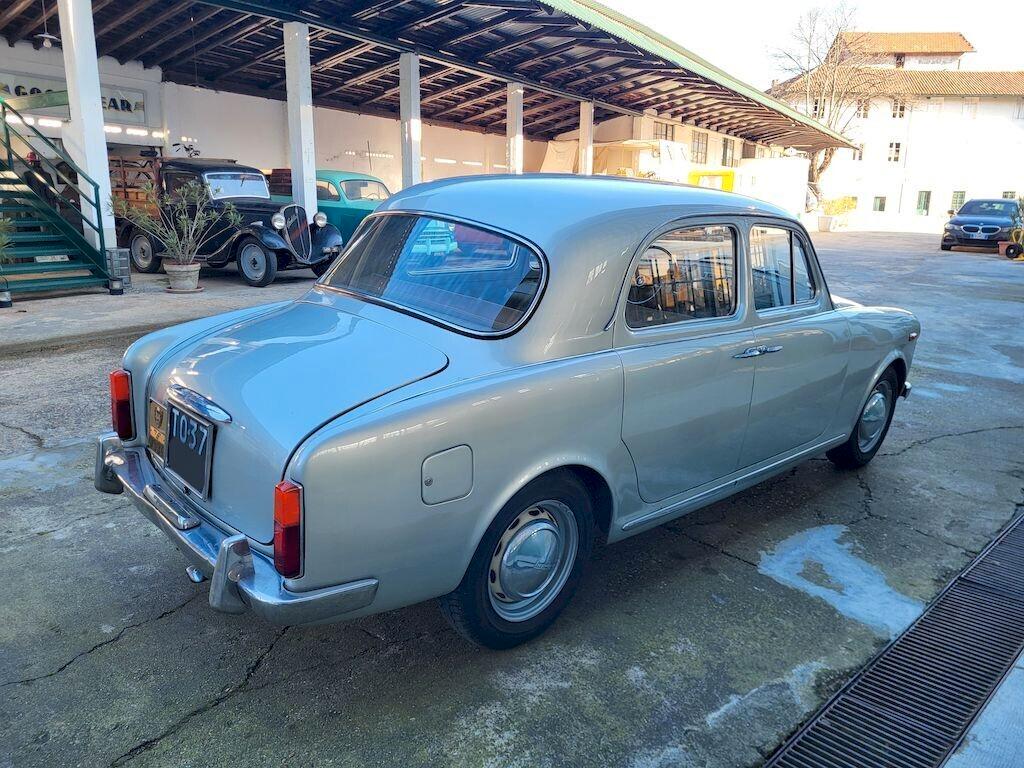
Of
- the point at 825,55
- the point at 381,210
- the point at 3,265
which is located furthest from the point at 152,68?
the point at 825,55

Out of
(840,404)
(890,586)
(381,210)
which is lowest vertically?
(890,586)

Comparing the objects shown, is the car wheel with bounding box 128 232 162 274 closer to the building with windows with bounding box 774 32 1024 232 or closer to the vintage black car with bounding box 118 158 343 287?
the vintage black car with bounding box 118 158 343 287

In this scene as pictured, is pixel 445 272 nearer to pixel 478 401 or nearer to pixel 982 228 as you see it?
pixel 478 401

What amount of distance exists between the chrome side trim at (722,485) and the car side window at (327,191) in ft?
38.9

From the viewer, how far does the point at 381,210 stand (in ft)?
11.3

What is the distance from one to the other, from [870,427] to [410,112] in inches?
540

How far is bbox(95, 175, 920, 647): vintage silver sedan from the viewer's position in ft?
6.90

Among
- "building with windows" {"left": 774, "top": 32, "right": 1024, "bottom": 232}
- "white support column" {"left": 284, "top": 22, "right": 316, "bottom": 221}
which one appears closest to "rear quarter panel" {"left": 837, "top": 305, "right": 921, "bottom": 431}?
"white support column" {"left": 284, "top": 22, "right": 316, "bottom": 221}

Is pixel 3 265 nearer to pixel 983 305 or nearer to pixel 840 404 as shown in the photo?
pixel 840 404

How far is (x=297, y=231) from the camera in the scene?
38.7ft

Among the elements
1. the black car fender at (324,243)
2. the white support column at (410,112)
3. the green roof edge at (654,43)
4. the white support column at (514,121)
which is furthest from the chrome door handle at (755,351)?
the white support column at (514,121)

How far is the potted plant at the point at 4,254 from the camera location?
28.6 ft

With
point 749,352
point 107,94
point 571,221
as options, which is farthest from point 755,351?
point 107,94

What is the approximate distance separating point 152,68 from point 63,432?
652 inches
